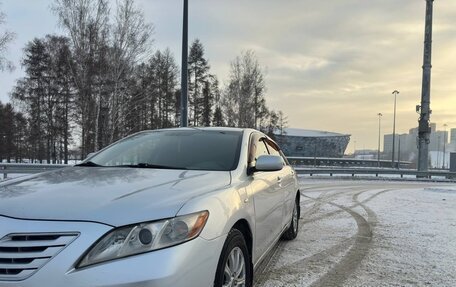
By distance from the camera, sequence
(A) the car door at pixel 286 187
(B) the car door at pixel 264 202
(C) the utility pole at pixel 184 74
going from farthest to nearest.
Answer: (C) the utility pole at pixel 184 74 → (A) the car door at pixel 286 187 → (B) the car door at pixel 264 202

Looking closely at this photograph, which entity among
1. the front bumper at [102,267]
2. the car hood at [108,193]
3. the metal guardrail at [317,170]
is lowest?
the metal guardrail at [317,170]

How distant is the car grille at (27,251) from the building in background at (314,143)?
98.4 m

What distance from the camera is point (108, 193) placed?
3.07 meters

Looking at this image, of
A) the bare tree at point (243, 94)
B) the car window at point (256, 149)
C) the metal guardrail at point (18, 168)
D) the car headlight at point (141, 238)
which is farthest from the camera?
the bare tree at point (243, 94)

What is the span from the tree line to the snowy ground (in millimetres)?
21267

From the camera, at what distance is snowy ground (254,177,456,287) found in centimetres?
504

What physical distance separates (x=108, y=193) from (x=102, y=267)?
680 millimetres

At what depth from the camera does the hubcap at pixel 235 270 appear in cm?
331

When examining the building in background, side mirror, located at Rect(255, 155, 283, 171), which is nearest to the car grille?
side mirror, located at Rect(255, 155, 283, 171)

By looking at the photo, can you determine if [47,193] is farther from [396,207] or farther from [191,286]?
[396,207]

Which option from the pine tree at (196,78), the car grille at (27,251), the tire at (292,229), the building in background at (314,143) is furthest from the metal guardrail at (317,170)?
the building in background at (314,143)

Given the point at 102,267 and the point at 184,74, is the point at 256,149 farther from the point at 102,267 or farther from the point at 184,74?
the point at 184,74

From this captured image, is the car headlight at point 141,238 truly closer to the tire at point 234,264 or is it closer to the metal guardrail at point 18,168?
the tire at point 234,264

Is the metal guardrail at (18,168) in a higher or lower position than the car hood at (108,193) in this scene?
lower
